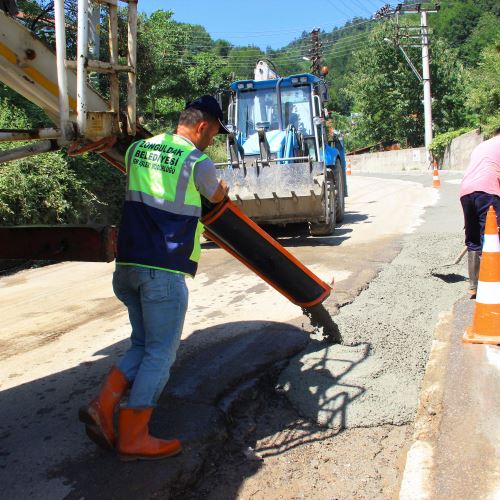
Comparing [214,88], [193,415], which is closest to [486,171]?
[193,415]

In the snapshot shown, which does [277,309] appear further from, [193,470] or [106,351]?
[193,470]

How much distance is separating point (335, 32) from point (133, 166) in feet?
246

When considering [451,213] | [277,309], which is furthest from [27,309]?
[451,213]

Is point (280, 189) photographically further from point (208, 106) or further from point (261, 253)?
point (208, 106)

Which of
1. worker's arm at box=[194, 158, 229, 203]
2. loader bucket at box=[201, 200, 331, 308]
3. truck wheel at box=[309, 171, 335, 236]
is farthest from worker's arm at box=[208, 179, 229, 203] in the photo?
truck wheel at box=[309, 171, 335, 236]

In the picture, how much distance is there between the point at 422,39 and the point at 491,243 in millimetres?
38139

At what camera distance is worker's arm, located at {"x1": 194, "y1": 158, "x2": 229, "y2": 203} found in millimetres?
2865

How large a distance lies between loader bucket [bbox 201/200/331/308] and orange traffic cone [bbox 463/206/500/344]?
3.95 ft

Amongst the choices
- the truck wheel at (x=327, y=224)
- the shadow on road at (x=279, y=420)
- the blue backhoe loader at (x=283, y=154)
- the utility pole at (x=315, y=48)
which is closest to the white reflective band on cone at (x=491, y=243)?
the shadow on road at (x=279, y=420)

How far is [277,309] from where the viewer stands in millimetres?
5633

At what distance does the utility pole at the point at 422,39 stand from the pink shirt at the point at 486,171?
34367 mm

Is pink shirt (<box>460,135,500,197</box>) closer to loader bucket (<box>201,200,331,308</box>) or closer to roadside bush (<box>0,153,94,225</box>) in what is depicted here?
loader bucket (<box>201,200,331,308</box>)

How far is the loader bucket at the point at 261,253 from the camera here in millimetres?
3527

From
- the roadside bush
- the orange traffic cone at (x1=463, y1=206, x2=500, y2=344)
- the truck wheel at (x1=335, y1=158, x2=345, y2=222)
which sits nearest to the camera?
the orange traffic cone at (x1=463, y1=206, x2=500, y2=344)
